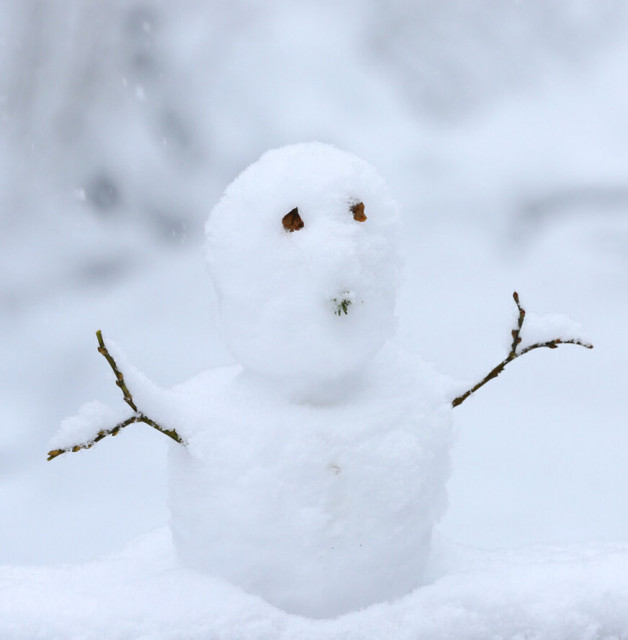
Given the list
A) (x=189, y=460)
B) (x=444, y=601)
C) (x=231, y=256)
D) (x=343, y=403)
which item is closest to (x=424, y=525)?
(x=444, y=601)

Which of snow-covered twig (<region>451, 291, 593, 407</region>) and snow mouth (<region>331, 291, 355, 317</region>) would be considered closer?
snow mouth (<region>331, 291, 355, 317</region>)

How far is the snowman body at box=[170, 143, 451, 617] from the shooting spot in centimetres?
122

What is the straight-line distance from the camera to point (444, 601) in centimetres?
128

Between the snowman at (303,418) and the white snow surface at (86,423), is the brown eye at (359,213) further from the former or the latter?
the white snow surface at (86,423)

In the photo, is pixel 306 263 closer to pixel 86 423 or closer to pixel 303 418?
pixel 303 418

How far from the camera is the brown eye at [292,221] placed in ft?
3.98

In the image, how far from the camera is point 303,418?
127cm

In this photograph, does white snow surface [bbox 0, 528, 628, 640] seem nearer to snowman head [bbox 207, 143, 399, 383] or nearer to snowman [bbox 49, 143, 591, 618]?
snowman [bbox 49, 143, 591, 618]

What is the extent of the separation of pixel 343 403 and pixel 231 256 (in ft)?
0.98

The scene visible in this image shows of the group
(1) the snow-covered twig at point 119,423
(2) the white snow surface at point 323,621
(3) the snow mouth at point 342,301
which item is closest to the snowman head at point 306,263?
(3) the snow mouth at point 342,301

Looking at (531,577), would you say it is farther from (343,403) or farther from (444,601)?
(343,403)

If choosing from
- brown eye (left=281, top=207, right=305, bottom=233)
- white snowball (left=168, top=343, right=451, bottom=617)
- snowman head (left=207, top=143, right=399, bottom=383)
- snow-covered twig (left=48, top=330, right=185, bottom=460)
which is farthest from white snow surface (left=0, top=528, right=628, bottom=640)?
brown eye (left=281, top=207, right=305, bottom=233)

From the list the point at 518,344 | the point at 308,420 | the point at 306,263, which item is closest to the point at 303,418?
the point at 308,420

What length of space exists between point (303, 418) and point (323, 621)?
1.02 ft
